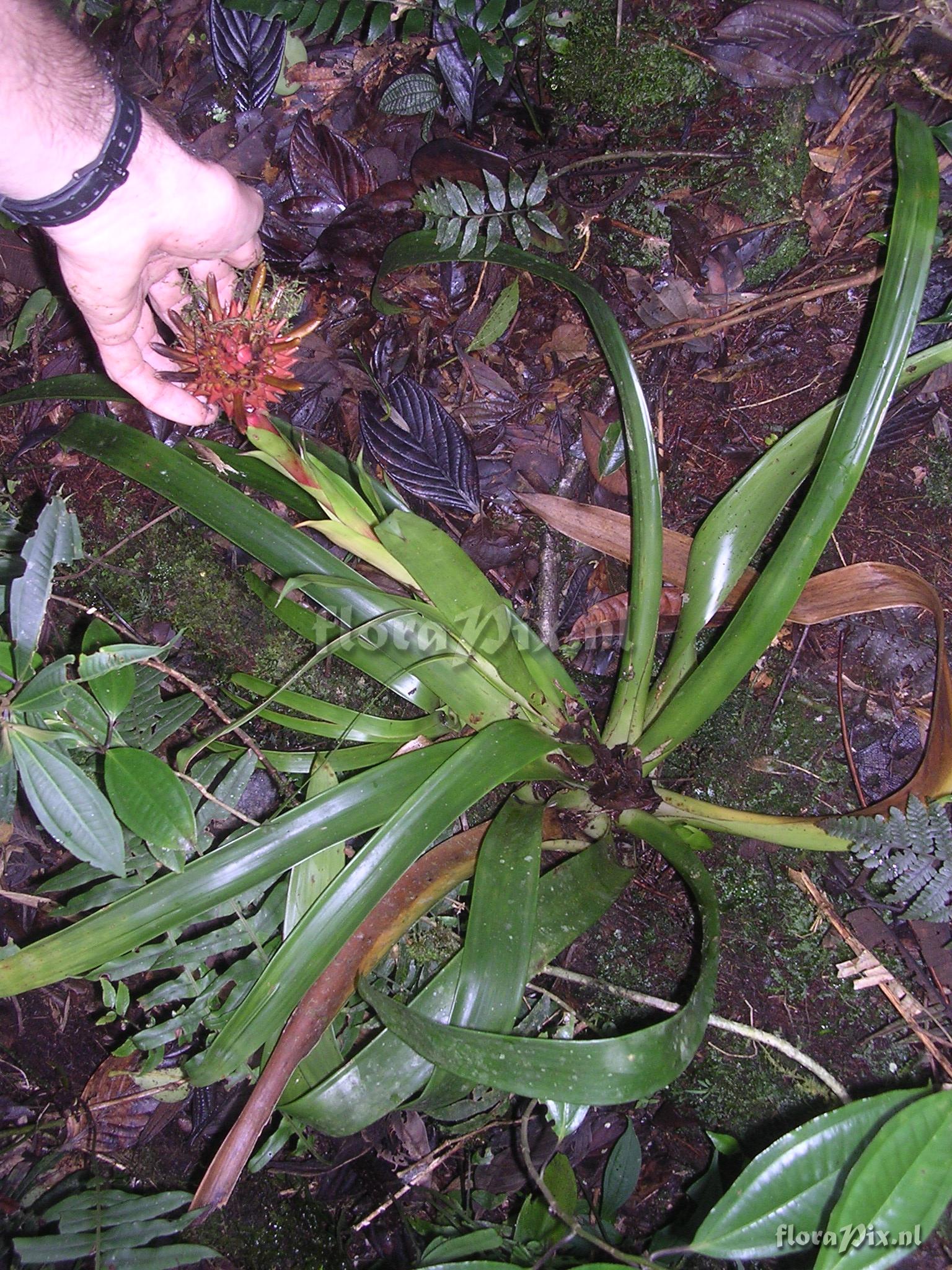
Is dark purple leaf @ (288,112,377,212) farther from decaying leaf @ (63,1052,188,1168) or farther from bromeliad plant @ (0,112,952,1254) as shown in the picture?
decaying leaf @ (63,1052,188,1168)

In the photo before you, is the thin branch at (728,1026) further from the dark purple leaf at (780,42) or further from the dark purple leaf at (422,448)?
the dark purple leaf at (780,42)

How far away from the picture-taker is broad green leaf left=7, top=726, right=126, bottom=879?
3.08ft

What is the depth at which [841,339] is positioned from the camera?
4.79ft

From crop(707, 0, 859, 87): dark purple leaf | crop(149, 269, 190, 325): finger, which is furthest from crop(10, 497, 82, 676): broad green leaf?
crop(707, 0, 859, 87): dark purple leaf

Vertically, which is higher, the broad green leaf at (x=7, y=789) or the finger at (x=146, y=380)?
the finger at (x=146, y=380)

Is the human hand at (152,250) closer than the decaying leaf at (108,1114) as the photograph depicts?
Yes

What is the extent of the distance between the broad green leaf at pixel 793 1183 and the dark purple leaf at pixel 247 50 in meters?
2.20

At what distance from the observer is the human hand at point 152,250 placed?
117cm

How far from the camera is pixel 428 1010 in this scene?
126 centimetres

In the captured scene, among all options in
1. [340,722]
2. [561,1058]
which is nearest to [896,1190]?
[561,1058]

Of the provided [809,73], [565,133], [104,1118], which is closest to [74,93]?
[565,133]

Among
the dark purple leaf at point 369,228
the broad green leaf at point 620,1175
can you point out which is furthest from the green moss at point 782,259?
the broad green leaf at point 620,1175

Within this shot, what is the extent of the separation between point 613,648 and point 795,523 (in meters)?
0.48

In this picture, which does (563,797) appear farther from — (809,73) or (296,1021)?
(809,73)
